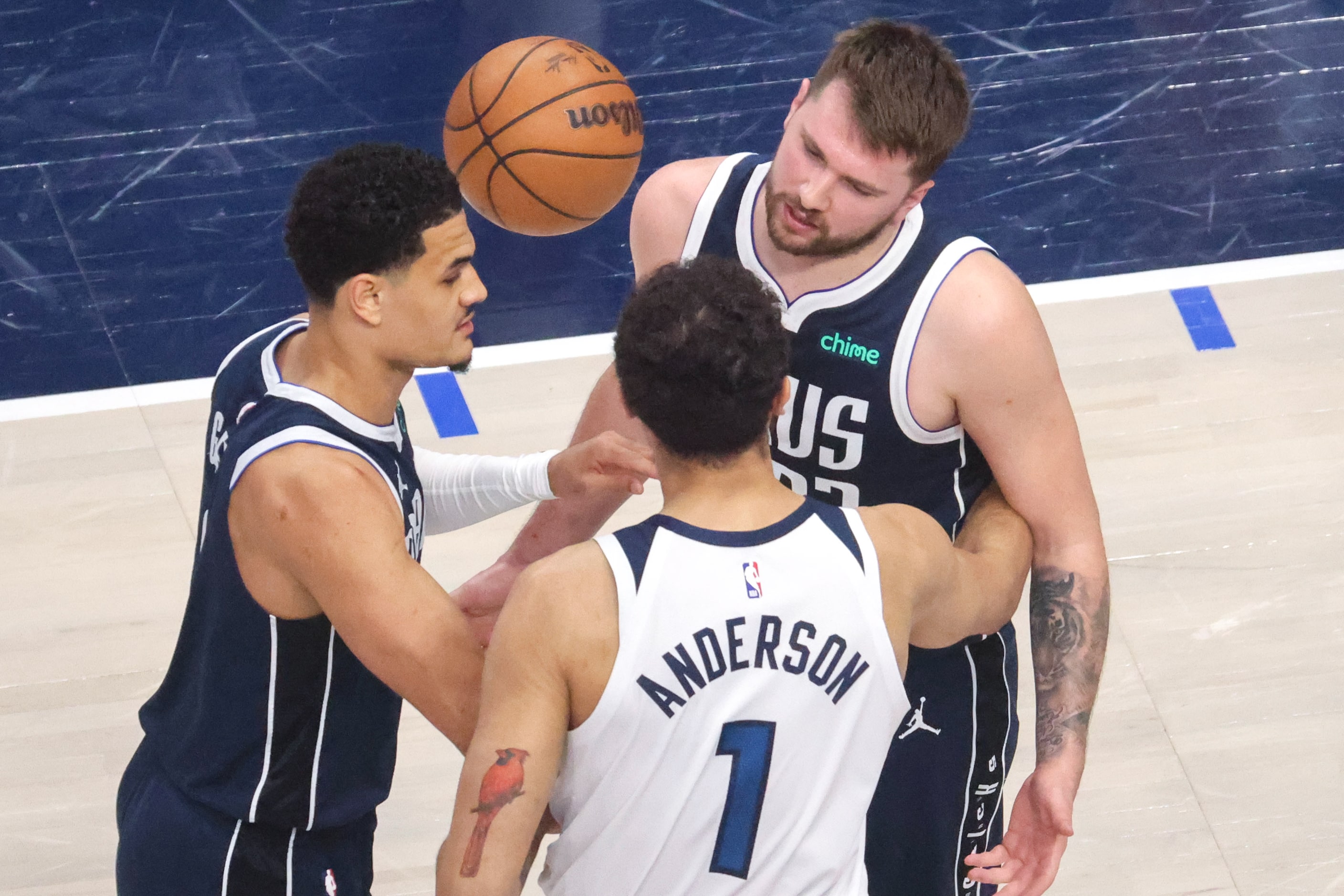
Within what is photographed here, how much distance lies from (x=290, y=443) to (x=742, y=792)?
821 millimetres

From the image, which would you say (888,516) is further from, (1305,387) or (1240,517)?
(1305,387)

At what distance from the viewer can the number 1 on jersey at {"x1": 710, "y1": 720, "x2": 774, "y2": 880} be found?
2.08 metres

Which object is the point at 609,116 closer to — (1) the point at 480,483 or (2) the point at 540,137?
(2) the point at 540,137

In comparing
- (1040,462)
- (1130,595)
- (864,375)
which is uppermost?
(864,375)

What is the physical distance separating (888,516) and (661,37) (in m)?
3.98

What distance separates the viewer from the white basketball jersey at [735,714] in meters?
2.01

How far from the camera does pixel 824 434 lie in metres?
2.81

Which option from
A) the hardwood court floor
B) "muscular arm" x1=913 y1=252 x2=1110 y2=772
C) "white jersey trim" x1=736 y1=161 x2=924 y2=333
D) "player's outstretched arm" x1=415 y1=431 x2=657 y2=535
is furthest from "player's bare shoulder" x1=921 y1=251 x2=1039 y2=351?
the hardwood court floor

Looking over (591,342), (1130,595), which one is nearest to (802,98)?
(1130,595)

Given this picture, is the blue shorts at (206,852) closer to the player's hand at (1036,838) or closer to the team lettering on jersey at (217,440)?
the team lettering on jersey at (217,440)

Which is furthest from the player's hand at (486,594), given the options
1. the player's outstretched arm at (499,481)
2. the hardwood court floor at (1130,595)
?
the hardwood court floor at (1130,595)

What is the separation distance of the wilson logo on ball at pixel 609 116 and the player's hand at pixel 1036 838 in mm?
2025

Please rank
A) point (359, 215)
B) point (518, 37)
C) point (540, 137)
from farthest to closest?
point (518, 37) → point (540, 137) → point (359, 215)

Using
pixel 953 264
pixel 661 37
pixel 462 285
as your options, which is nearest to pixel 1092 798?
pixel 953 264
